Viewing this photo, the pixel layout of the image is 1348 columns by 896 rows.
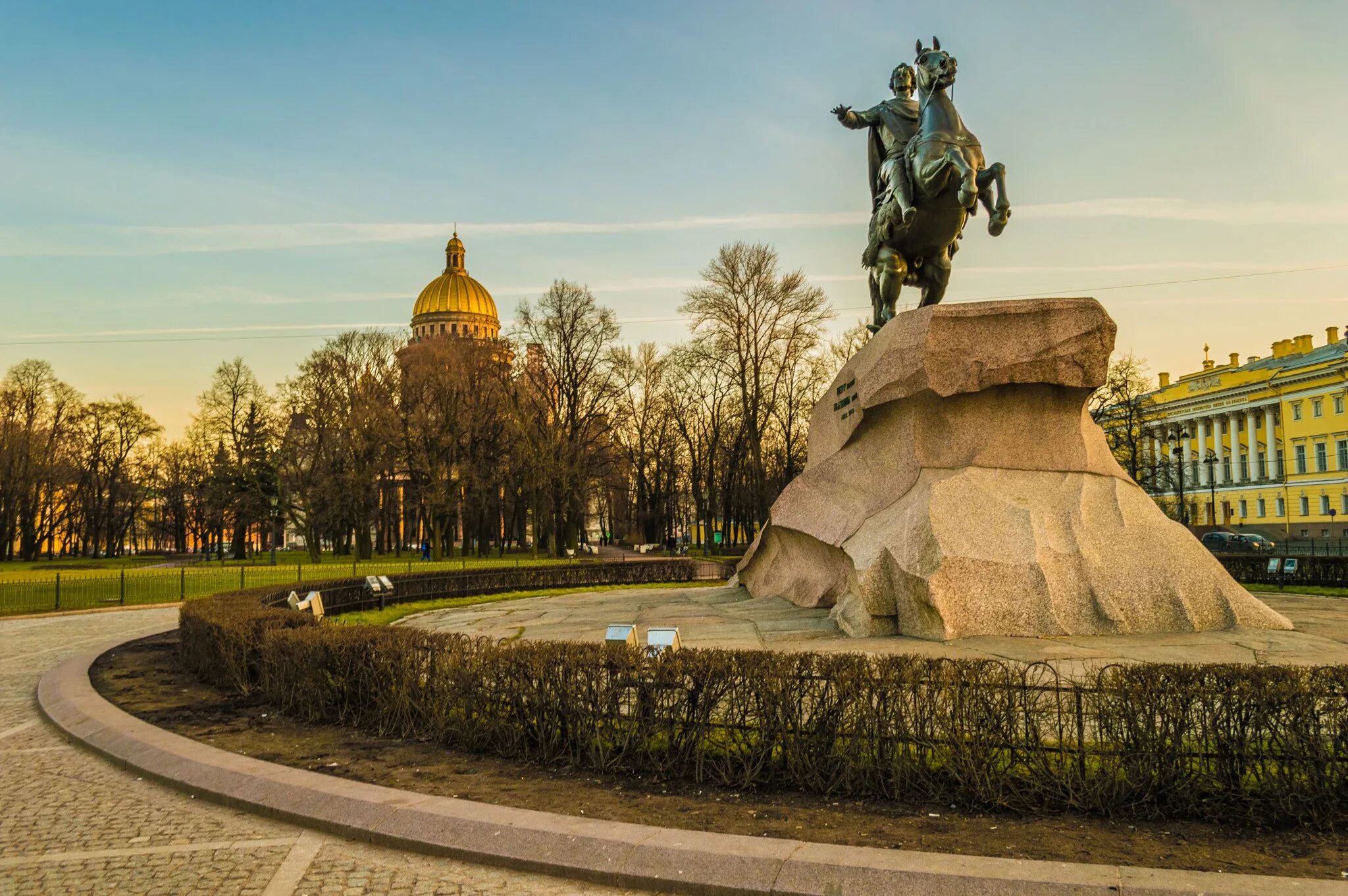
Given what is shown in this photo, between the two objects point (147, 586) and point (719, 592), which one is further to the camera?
point (147, 586)

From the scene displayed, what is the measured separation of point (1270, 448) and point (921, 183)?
7069 cm

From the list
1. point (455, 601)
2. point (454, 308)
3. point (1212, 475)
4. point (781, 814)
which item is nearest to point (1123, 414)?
point (1212, 475)

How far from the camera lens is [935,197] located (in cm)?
1344

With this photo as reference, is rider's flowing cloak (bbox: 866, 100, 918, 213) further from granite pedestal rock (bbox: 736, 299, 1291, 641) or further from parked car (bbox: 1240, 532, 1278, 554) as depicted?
parked car (bbox: 1240, 532, 1278, 554)

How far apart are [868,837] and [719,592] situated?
43.2ft

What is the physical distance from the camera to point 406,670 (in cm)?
808

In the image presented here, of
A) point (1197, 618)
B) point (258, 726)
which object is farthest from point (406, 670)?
point (1197, 618)

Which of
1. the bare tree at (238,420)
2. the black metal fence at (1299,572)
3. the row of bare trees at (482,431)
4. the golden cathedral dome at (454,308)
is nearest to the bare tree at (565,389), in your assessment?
the row of bare trees at (482,431)

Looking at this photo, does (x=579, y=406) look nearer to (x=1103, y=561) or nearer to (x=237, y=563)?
(x=237, y=563)

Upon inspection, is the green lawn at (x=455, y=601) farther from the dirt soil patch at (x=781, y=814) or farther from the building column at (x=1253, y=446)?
the building column at (x=1253, y=446)

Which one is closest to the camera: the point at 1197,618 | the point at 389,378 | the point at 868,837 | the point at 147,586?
the point at 868,837

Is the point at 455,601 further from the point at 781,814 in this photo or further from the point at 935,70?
the point at 781,814

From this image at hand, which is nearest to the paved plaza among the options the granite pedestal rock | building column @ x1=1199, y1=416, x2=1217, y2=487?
the granite pedestal rock

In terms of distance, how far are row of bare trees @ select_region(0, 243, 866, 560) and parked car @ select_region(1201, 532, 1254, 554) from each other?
1933cm
